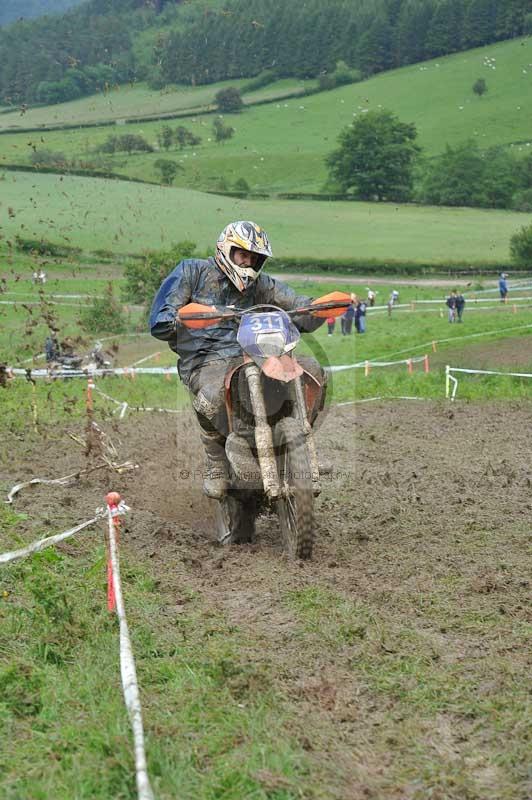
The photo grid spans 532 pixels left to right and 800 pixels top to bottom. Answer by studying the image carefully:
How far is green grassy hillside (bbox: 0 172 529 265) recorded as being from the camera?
5159 centimetres

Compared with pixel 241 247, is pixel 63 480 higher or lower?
lower

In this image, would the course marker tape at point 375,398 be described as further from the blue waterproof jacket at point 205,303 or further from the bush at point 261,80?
the bush at point 261,80

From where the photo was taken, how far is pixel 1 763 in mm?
4301

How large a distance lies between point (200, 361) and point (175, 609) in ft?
9.11

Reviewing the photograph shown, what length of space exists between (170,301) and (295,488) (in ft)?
7.31

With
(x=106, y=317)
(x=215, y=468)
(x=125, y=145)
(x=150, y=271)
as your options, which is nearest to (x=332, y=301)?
(x=215, y=468)

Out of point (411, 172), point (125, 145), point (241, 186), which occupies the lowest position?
point (241, 186)

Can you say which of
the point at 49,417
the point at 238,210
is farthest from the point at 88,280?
the point at 49,417

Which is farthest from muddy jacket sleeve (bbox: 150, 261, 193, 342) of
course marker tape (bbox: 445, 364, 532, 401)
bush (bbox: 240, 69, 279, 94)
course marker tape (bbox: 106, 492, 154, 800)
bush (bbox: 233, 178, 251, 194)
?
bush (bbox: 240, 69, 279, 94)

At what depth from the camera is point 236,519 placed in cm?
862

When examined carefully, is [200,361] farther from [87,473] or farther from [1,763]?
[1,763]

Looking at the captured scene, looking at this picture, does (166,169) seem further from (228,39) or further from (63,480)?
(63,480)

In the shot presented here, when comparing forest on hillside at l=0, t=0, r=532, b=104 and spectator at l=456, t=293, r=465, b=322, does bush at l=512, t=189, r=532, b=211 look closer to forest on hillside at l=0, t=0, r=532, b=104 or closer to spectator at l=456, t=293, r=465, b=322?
forest on hillside at l=0, t=0, r=532, b=104

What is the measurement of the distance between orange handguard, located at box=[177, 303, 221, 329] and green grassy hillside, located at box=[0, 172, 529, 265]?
33.3 m
